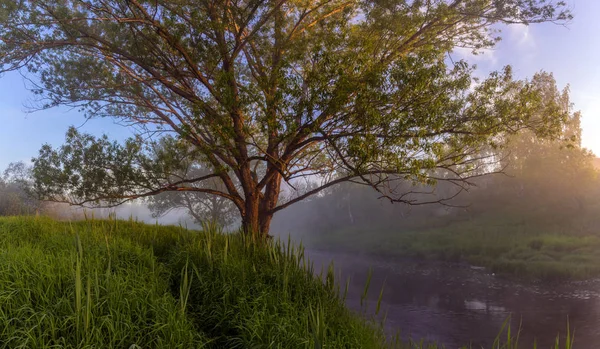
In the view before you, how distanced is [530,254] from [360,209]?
33121 millimetres

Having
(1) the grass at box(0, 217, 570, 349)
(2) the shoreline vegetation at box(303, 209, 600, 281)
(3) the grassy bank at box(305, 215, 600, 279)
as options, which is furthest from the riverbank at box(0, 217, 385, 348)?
(3) the grassy bank at box(305, 215, 600, 279)

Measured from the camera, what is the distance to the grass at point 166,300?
181 inches

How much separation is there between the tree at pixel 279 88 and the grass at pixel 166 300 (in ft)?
9.94

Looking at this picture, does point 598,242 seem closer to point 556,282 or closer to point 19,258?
point 556,282

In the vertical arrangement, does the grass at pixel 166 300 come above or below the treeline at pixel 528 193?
below

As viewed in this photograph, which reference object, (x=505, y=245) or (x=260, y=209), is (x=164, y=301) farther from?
(x=505, y=245)

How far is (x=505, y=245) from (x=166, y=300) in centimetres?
3237

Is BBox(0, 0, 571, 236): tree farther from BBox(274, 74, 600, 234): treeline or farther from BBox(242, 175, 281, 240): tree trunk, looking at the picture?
BBox(274, 74, 600, 234): treeline

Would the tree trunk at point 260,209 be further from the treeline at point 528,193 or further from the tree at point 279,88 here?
the treeline at point 528,193

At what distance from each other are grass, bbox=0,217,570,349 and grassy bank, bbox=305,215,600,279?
23.3 meters

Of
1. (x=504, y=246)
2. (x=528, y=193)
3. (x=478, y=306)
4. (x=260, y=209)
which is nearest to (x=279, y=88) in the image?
(x=260, y=209)

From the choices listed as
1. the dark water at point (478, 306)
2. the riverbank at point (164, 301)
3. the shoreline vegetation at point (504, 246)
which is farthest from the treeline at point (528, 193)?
the riverbank at point (164, 301)

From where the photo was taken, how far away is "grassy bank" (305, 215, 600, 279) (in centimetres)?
2556

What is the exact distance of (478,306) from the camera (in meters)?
19.7
